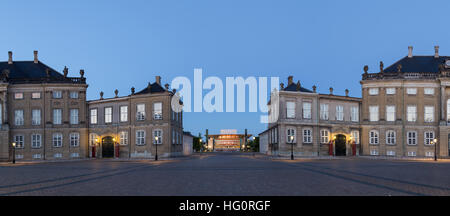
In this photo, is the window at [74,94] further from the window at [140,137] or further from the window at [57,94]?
the window at [140,137]

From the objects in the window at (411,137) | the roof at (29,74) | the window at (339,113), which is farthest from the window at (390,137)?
the roof at (29,74)

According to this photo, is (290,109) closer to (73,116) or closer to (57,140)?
(73,116)

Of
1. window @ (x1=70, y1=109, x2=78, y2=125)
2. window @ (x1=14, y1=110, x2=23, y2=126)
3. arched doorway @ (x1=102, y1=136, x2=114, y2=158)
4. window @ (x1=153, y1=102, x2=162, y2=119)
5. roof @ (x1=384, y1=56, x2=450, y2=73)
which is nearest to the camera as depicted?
window @ (x1=153, y1=102, x2=162, y2=119)

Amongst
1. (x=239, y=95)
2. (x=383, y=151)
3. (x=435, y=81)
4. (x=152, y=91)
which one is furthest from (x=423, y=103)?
(x=152, y=91)

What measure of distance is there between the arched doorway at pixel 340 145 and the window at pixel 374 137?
341cm

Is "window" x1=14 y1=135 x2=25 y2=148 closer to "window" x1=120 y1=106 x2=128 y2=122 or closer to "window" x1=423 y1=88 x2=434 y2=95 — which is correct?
"window" x1=120 y1=106 x2=128 y2=122

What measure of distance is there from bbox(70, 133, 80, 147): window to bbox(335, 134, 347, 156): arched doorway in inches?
1445

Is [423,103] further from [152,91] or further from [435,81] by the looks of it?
[152,91]

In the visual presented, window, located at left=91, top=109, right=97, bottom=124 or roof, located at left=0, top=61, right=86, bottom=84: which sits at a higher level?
roof, located at left=0, top=61, right=86, bottom=84

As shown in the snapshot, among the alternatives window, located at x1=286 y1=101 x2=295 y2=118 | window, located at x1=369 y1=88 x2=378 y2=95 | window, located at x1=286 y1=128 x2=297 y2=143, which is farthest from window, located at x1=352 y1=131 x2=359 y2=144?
window, located at x1=286 y1=101 x2=295 y2=118

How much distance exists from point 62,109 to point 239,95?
2472 centimetres

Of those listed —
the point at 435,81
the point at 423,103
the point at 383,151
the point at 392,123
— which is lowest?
the point at 383,151

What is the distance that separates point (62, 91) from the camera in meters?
45.6

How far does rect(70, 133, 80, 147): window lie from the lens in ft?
152
